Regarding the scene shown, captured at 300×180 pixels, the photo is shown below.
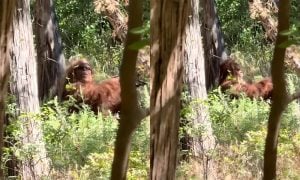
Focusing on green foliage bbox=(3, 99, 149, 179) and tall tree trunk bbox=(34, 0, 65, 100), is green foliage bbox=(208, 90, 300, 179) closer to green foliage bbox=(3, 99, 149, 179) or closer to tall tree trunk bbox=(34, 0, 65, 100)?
green foliage bbox=(3, 99, 149, 179)

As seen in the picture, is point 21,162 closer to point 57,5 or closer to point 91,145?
point 91,145

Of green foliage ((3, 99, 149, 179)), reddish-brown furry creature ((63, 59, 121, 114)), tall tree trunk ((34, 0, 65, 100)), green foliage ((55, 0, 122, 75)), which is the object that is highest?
green foliage ((55, 0, 122, 75))

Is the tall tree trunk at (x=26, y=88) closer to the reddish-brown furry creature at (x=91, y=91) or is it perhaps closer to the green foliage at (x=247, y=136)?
the green foliage at (x=247, y=136)

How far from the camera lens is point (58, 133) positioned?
7418mm

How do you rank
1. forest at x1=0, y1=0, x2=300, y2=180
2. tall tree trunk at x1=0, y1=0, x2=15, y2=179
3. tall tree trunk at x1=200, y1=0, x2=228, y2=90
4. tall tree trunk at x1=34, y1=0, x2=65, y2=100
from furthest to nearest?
tall tree trunk at x1=200, y1=0, x2=228, y2=90, tall tree trunk at x1=34, y1=0, x2=65, y2=100, forest at x1=0, y1=0, x2=300, y2=180, tall tree trunk at x1=0, y1=0, x2=15, y2=179

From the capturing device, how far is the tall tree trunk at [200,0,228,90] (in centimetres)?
1136

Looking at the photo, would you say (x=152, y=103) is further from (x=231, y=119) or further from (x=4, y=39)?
(x=231, y=119)

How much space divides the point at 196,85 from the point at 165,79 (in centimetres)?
496

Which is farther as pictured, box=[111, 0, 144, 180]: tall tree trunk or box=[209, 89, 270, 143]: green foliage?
box=[209, 89, 270, 143]: green foliage

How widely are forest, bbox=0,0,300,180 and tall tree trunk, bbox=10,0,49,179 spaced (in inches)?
0.5

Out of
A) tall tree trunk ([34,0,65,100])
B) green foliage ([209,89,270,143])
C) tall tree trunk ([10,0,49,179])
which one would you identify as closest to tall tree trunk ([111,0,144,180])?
tall tree trunk ([10,0,49,179])

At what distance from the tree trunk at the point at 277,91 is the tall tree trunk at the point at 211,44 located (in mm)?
8439

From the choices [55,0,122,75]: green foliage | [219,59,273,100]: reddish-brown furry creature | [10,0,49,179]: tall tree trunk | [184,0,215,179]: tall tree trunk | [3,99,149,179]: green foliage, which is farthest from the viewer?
[55,0,122,75]: green foliage

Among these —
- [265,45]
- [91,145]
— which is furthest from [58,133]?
[265,45]
